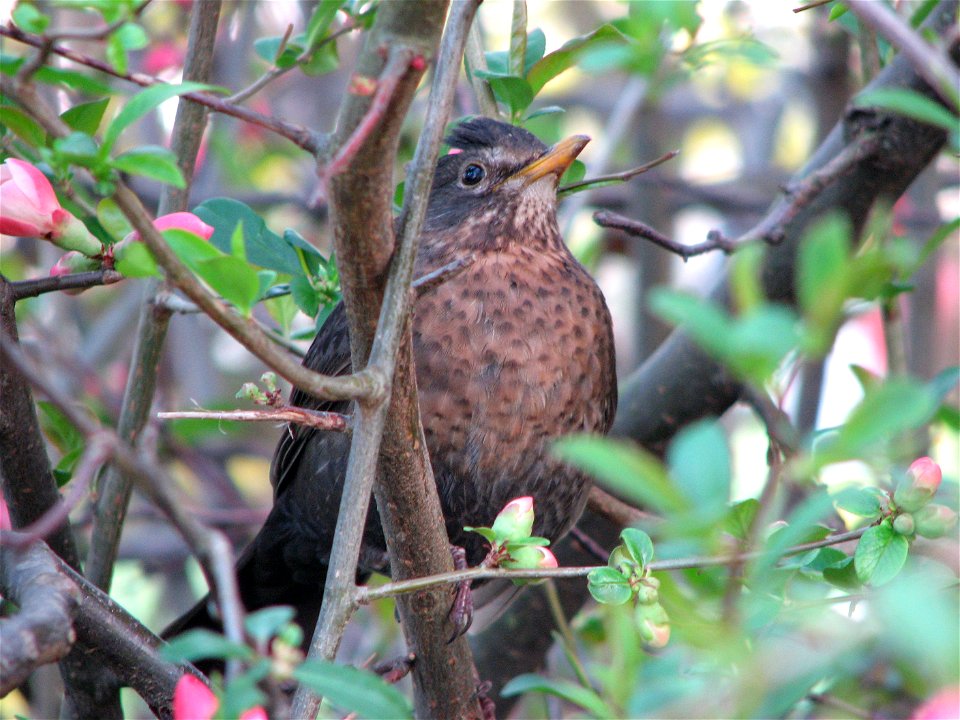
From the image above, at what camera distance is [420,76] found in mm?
1179

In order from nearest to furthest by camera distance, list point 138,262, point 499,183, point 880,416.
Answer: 1. point 880,416
2. point 138,262
3. point 499,183

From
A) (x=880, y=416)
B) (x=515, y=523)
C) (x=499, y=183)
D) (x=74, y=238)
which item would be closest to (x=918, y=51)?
(x=880, y=416)

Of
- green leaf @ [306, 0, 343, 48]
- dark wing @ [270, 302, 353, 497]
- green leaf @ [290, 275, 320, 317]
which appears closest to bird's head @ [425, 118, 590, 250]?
dark wing @ [270, 302, 353, 497]

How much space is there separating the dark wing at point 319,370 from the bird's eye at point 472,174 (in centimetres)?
Result: 45

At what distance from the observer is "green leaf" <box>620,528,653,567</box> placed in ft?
4.74

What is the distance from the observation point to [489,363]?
6.93 feet

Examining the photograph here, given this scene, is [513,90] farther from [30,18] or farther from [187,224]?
[30,18]

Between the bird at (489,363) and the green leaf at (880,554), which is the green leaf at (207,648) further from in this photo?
the bird at (489,363)

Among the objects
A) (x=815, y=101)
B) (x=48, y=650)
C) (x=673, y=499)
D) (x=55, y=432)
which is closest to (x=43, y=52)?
(x=48, y=650)

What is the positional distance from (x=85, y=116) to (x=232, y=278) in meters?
0.43

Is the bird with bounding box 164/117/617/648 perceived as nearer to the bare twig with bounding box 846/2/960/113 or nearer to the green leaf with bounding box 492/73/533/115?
the green leaf with bounding box 492/73/533/115

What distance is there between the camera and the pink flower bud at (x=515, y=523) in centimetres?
146

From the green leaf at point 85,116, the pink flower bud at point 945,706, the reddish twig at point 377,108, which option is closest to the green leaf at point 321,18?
the green leaf at point 85,116

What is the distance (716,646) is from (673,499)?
156mm
